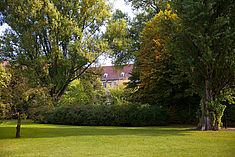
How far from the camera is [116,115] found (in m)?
19.7

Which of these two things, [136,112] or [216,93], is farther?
[136,112]

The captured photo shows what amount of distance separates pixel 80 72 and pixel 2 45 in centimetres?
831

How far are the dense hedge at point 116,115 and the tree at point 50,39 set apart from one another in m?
4.90

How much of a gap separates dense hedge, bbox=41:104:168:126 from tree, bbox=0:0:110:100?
490cm

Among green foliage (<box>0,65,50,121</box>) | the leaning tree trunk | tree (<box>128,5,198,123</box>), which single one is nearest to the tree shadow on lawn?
the leaning tree trunk

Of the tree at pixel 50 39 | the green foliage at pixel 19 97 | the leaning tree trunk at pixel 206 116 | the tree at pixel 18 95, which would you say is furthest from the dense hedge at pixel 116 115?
the tree at pixel 18 95

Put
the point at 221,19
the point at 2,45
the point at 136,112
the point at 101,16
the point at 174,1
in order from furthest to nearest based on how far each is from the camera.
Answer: the point at 101,16 → the point at 2,45 → the point at 136,112 → the point at 174,1 → the point at 221,19

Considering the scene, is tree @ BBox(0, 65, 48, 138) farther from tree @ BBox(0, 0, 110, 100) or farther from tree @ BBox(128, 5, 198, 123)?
tree @ BBox(0, 0, 110, 100)

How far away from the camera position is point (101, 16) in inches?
1092

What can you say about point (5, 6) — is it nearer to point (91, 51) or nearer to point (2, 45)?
point (2, 45)

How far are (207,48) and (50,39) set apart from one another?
16340 mm

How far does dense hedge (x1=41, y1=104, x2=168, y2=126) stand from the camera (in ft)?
63.7

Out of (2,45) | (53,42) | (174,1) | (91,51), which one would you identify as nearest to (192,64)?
(174,1)

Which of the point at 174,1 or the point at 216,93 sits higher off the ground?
the point at 174,1
